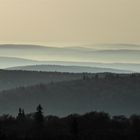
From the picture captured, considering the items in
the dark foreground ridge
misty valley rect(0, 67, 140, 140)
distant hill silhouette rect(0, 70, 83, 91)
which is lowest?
the dark foreground ridge

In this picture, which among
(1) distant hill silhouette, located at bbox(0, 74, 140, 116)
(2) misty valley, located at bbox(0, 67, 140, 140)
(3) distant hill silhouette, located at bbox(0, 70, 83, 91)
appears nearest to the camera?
(2) misty valley, located at bbox(0, 67, 140, 140)

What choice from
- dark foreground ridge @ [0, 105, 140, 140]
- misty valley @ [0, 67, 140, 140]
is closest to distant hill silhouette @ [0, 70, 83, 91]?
misty valley @ [0, 67, 140, 140]

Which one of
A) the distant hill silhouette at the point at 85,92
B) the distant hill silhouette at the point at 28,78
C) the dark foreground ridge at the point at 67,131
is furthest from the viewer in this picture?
the distant hill silhouette at the point at 28,78

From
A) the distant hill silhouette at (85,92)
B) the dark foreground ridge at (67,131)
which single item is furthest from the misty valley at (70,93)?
the dark foreground ridge at (67,131)

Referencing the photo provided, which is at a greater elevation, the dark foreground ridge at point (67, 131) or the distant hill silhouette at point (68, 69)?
the distant hill silhouette at point (68, 69)

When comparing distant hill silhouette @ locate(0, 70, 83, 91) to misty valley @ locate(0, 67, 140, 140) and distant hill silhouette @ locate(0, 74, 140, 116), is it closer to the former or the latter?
misty valley @ locate(0, 67, 140, 140)

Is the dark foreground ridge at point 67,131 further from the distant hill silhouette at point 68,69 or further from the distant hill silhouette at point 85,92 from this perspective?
the distant hill silhouette at point 68,69

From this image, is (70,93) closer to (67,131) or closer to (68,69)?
(68,69)

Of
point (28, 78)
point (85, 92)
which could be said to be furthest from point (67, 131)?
point (85, 92)

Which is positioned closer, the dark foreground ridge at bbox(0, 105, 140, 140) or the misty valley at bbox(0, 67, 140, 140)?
the dark foreground ridge at bbox(0, 105, 140, 140)

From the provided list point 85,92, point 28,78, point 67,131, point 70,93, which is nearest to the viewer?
point 67,131

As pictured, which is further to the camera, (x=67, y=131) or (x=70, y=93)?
(x=70, y=93)

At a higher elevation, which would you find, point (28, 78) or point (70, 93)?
point (28, 78)

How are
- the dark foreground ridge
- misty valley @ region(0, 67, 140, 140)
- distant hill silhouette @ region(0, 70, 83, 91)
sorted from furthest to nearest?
distant hill silhouette @ region(0, 70, 83, 91)
misty valley @ region(0, 67, 140, 140)
the dark foreground ridge
